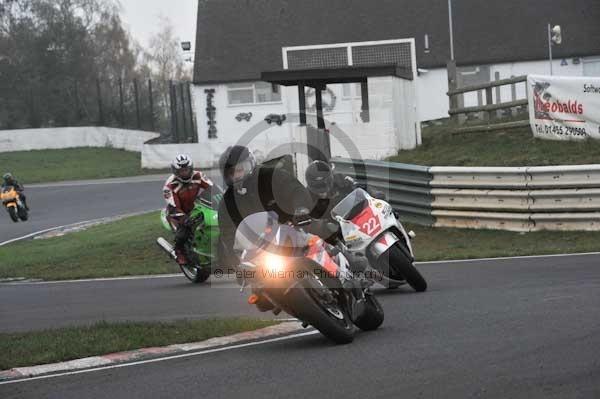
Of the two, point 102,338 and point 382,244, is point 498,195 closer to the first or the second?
point 382,244

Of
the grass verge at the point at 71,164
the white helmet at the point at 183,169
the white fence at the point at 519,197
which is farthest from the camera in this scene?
the grass verge at the point at 71,164

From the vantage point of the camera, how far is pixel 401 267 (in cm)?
1001

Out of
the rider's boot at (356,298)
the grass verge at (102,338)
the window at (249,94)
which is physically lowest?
the grass verge at (102,338)

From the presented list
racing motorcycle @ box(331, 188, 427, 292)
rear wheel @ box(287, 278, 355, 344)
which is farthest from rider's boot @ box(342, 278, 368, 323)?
racing motorcycle @ box(331, 188, 427, 292)

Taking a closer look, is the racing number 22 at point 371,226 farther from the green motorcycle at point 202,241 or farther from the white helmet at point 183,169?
the white helmet at point 183,169

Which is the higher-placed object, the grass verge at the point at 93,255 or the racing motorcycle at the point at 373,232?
the racing motorcycle at the point at 373,232

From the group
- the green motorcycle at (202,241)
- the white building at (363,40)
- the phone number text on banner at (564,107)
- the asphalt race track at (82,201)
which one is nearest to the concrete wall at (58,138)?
the white building at (363,40)

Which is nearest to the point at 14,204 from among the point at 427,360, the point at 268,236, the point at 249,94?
the point at 249,94

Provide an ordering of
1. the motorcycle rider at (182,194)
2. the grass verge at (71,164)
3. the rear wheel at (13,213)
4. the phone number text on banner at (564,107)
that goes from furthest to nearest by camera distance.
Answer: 1. the grass verge at (71,164)
2. the rear wheel at (13,213)
3. the phone number text on banner at (564,107)
4. the motorcycle rider at (182,194)

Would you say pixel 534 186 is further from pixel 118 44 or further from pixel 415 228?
pixel 118 44

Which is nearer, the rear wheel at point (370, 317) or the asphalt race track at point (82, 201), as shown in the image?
the rear wheel at point (370, 317)

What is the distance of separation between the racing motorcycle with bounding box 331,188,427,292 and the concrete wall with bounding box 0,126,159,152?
4394 centimetres

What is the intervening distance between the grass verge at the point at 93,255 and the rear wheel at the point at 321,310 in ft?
26.8

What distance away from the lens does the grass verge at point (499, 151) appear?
18109 mm
